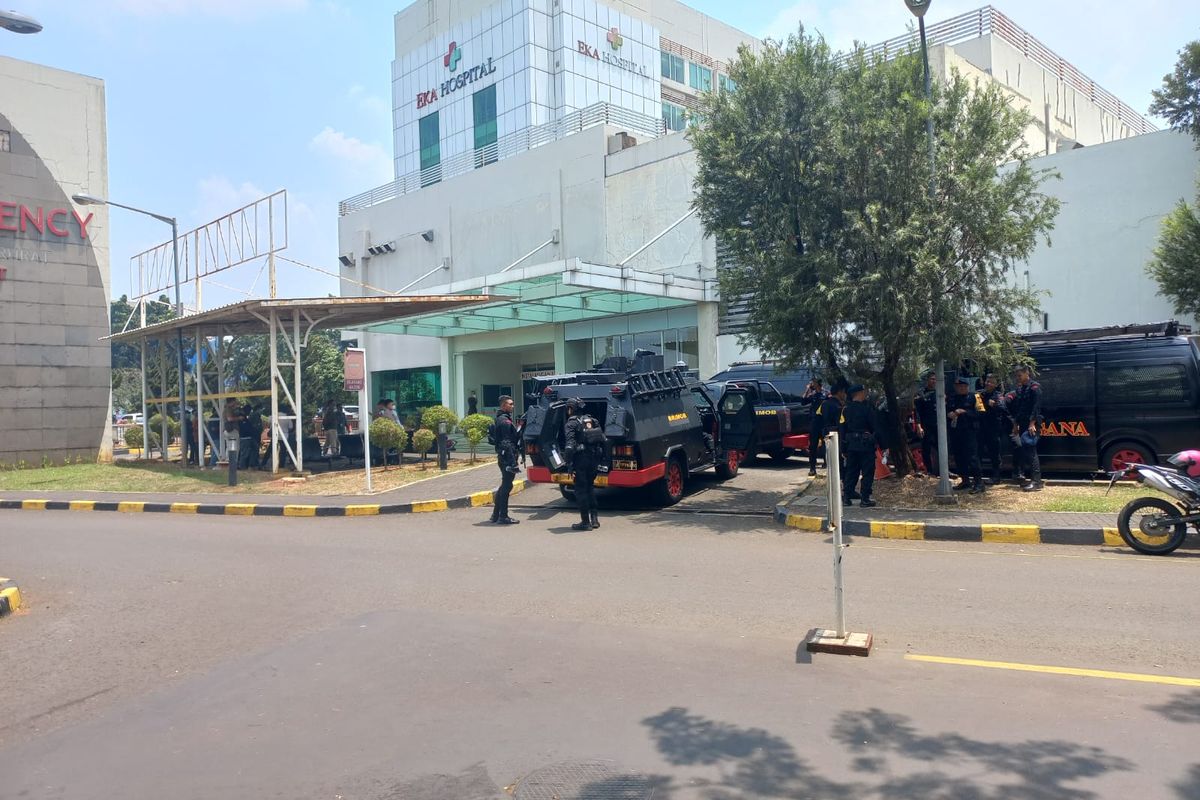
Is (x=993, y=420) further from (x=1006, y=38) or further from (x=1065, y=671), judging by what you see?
(x=1006, y=38)

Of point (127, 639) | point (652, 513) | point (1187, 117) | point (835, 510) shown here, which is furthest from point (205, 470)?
point (1187, 117)

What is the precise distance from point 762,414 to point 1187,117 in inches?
495

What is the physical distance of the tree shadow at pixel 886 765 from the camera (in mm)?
3777

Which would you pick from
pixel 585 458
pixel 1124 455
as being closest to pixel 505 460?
pixel 585 458

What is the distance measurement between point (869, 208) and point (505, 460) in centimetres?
623

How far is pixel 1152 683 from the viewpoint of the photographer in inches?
199

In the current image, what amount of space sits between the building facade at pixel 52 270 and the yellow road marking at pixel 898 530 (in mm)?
23715

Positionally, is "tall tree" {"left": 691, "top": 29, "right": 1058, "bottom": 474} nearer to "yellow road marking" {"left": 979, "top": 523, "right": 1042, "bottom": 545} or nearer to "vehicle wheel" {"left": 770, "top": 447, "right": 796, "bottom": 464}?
"yellow road marking" {"left": 979, "top": 523, "right": 1042, "bottom": 545}

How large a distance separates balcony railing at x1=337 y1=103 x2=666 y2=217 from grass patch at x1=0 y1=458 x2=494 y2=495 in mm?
15668

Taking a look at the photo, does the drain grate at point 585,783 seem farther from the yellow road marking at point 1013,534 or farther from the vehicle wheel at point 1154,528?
the yellow road marking at point 1013,534

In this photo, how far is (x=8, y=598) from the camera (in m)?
7.83

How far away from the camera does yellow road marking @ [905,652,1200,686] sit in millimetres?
5084

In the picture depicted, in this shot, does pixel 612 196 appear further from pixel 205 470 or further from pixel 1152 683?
pixel 1152 683

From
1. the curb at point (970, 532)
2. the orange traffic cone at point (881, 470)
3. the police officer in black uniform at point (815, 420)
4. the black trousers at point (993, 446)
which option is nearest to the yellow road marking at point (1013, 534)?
the curb at point (970, 532)
